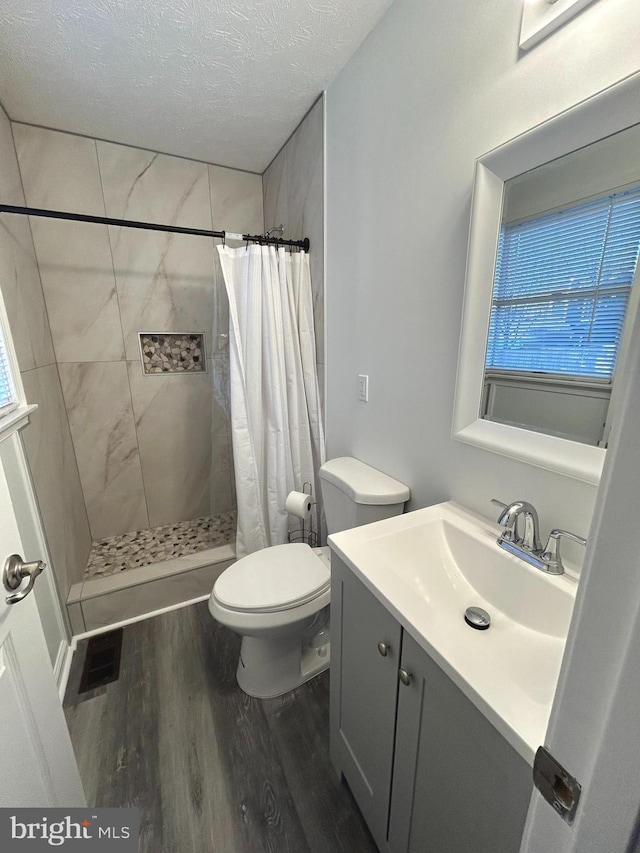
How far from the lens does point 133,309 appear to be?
220 cm

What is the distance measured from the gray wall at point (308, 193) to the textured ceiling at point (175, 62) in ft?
0.29

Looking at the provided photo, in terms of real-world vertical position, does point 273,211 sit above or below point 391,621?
above

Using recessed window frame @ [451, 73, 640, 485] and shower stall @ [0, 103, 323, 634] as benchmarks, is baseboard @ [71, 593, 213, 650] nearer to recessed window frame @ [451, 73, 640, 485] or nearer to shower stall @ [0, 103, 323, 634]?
shower stall @ [0, 103, 323, 634]

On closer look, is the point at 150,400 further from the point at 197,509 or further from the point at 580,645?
the point at 580,645

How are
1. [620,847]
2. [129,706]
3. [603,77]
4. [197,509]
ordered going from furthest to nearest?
[197,509]
[129,706]
[603,77]
[620,847]

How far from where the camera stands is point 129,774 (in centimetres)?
120

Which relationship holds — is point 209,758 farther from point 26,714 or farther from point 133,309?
point 133,309

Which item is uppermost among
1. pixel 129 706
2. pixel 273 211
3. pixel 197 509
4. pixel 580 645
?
pixel 273 211

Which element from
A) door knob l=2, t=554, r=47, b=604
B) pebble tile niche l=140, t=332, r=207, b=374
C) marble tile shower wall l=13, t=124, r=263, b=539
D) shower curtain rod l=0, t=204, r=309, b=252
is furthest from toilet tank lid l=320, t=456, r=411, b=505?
pebble tile niche l=140, t=332, r=207, b=374

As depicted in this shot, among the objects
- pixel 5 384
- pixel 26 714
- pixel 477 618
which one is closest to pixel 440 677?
pixel 477 618

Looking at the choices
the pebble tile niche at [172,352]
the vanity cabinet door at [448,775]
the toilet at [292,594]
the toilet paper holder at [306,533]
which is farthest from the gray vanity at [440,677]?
the pebble tile niche at [172,352]

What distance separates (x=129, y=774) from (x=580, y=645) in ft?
5.23

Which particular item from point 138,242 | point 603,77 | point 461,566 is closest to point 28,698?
point 461,566

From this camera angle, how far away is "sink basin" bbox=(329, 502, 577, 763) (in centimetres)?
56
